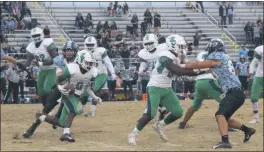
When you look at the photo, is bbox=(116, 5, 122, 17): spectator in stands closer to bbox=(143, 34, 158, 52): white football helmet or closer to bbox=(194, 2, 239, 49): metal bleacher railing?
bbox=(194, 2, 239, 49): metal bleacher railing

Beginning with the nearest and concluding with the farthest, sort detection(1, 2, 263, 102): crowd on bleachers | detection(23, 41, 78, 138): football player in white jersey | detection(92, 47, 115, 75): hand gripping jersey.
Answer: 1. detection(23, 41, 78, 138): football player in white jersey
2. detection(92, 47, 115, 75): hand gripping jersey
3. detection(1, 2, 263, 102): crowd on bleachers

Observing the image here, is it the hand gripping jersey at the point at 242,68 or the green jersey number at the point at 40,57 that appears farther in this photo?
the hand gripping jersey at the point at 242,68

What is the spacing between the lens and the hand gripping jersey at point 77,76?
10406 millimetres

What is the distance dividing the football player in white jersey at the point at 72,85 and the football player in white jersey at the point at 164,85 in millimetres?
1150

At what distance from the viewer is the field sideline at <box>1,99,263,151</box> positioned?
32.0 ft

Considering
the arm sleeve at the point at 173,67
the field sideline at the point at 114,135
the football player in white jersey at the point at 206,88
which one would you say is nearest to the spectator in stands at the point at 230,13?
the field sideline at the point at 114,135

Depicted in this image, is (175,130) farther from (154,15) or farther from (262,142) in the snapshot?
(154,15)

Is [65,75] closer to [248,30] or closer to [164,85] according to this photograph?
[164,85]

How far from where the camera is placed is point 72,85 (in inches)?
408

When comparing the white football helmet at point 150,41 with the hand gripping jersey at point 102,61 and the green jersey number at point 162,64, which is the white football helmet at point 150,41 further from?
the hand gripping jersey at point 102,61

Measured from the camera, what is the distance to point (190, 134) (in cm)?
1140

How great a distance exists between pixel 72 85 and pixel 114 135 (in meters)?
1.53

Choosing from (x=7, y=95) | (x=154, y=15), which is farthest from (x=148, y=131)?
(x=154, y=15)

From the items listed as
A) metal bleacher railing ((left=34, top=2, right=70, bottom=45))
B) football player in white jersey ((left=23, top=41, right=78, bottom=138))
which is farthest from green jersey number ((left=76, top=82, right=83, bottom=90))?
metal bleacher railing ((left=34, top=2, right=70, bottom=45))
